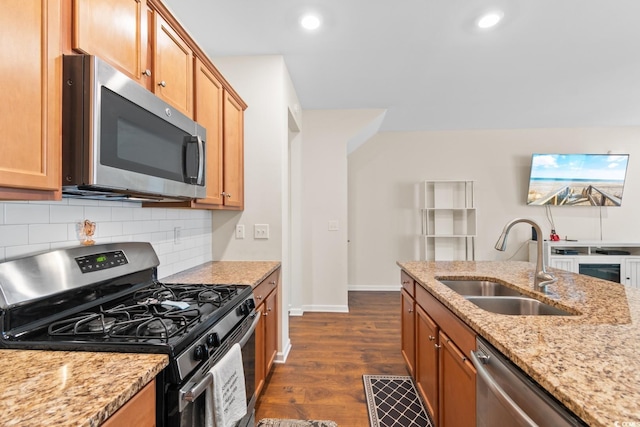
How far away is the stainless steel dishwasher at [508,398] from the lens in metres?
0.71

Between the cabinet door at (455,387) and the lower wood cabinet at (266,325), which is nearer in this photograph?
the cabinet door at (455,387)

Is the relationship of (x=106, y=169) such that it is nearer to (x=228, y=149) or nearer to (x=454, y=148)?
(x=228, y=149)

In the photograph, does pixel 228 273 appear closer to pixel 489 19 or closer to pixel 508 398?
pixel 508 398

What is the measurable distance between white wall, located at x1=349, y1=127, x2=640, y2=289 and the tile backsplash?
3069 millimetres

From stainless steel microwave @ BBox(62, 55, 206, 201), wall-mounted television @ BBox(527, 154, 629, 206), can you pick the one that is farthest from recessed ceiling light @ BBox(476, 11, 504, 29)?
wall-mounted television @ BBox(527, 154, 629, 206)

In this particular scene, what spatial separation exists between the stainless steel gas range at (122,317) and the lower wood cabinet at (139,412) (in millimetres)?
36

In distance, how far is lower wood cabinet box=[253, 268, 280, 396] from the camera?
1901mm

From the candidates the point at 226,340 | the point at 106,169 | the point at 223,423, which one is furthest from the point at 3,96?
the point at 223,423

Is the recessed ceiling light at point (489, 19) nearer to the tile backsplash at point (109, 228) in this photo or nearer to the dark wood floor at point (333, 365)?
the tile backsplash at point (109, 228)

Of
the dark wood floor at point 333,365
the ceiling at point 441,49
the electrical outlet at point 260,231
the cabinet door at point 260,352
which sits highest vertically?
the ceiling at point 441,49

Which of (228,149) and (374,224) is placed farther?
(374,224)

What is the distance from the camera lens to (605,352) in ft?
2.69

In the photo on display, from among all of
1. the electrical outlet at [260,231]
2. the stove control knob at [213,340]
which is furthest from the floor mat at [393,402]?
the electrical outlet at [260,231]

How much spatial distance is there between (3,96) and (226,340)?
1042mm
